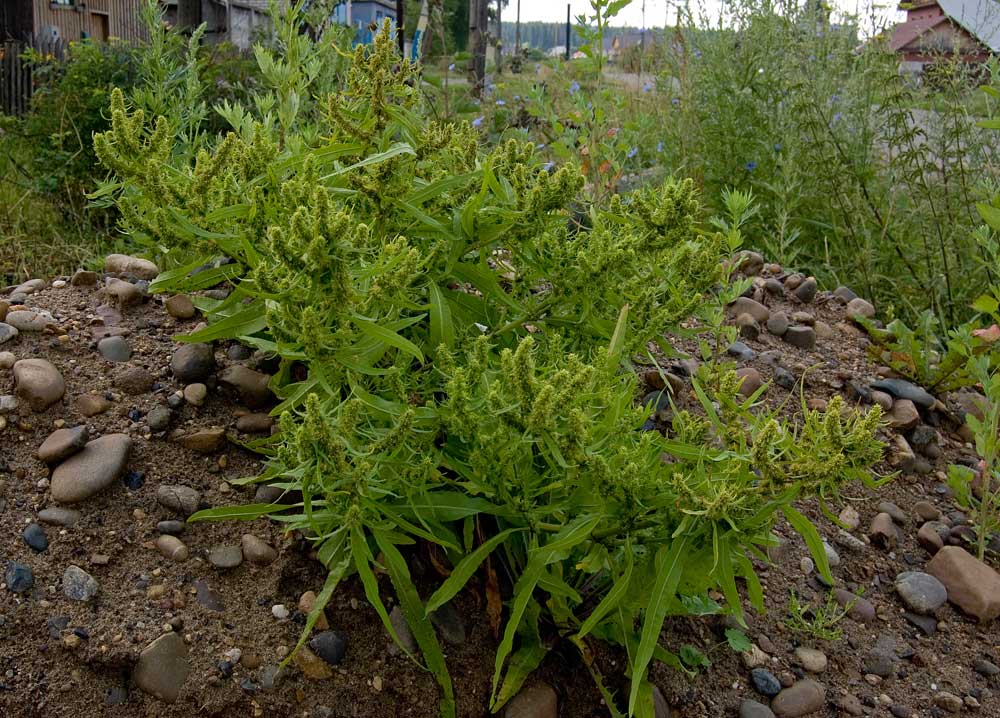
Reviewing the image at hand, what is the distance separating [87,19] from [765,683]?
17.8 m

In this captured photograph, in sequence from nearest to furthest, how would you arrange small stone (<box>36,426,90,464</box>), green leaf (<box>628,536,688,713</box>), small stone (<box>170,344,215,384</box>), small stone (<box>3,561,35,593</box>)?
green leaf (<box>628,536,688,713</box>), small stone (<box>3,561,35,593</box>), small stone (<box>36,426,90,464</box>), small stone (<box>170,344,215,384</box>)

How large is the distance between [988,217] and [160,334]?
7.62ft

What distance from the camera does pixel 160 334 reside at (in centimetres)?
273

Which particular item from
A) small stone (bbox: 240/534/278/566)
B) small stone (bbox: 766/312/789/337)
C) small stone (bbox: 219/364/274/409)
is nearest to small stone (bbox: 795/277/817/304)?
small stone (bbox: 766/312/789/337)

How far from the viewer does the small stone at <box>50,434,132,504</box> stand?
2.27 meters

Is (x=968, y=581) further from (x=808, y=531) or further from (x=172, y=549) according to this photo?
(x=172, y=549)

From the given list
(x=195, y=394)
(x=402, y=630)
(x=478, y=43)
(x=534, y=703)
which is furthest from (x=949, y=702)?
(x=478, y=43)

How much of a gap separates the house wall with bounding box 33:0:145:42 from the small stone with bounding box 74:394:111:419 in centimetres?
1320

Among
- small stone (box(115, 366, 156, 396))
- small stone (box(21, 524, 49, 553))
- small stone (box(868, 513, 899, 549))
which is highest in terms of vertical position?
small stone (box(115, 366, 156, 396))

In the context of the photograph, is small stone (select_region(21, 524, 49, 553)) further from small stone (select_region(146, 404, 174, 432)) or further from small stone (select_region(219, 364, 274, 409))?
small stone (select_region(219, 364, 274, 409))

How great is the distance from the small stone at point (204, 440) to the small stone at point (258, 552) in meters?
0.32

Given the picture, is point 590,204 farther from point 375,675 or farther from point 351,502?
point 375,675

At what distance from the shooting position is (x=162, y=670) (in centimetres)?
200

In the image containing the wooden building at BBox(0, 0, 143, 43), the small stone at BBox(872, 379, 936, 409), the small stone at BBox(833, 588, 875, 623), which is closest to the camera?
the small stone at BBox(833, 588, 875, 623)
